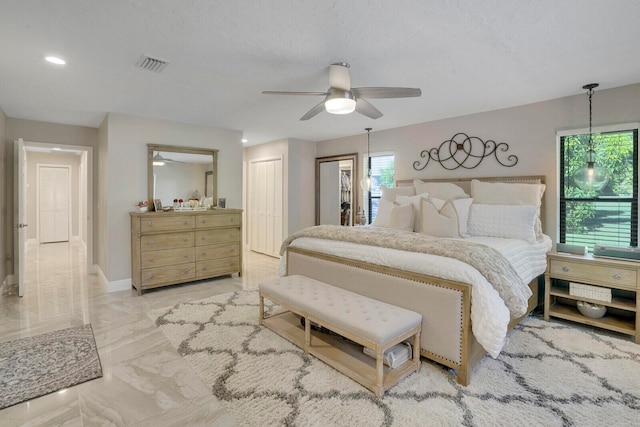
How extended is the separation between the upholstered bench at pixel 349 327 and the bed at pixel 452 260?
6.9 inches

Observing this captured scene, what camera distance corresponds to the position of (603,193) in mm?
3365

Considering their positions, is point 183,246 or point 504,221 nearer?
point 504,221

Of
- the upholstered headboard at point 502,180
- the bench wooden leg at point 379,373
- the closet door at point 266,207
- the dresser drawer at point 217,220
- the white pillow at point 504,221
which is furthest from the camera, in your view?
the closet door at point 266,207

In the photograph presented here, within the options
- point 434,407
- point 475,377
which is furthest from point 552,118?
point 434,407

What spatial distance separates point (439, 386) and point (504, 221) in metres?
1.96

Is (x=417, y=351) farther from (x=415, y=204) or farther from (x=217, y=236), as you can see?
(x=217, y=236)

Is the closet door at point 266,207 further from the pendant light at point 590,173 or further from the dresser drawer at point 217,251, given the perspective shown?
the pendant light at point 590,173

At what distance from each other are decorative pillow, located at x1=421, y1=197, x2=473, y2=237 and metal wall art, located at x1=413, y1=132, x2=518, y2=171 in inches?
34.7

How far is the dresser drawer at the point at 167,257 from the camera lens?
4.08 meters

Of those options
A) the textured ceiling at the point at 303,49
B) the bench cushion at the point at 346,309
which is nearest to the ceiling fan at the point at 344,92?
the textured ceiling at the point at 303,49

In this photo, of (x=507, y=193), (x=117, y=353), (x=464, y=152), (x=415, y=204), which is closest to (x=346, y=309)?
(x=117, y=353)

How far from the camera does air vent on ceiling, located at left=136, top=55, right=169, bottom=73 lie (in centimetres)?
252

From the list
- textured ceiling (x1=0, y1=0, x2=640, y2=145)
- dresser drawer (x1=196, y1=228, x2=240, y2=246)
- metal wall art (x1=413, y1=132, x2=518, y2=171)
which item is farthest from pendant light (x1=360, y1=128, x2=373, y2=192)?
dresser drawer (x1=196, y1=228, x2=240, y2=246)

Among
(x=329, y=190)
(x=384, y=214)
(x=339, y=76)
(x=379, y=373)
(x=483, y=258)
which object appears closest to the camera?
(x=379, y=373)
